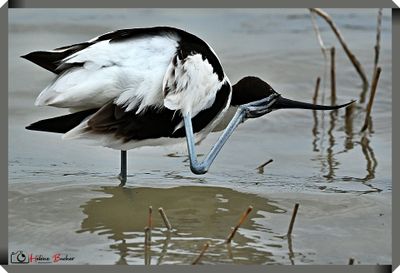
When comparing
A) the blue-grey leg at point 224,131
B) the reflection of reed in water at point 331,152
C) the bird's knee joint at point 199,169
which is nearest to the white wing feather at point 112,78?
the blue-grey leg at point 224,131

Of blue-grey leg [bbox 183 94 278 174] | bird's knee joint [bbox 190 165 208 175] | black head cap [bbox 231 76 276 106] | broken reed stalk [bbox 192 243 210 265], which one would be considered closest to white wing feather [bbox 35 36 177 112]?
blue-grey leg [bbox 183 94 278 174]

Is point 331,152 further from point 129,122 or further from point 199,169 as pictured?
point 129,122

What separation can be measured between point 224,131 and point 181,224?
0.65 m

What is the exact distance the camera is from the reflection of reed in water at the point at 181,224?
3.99m

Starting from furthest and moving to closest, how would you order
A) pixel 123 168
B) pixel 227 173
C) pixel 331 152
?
1. pixel 331 152
2. pixel 227 173
3. pixel 123 168

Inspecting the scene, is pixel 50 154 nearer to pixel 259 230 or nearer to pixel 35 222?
pixel 35 222

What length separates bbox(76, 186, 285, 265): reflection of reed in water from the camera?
3994mm

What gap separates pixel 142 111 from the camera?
436cm

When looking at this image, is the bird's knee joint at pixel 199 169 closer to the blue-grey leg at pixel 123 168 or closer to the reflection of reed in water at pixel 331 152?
the blue-grey leg at pixel 123 168

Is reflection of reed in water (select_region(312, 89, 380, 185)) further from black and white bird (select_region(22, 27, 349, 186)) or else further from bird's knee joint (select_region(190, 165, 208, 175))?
black and white bird (select_region(22, 27, 349, 186))

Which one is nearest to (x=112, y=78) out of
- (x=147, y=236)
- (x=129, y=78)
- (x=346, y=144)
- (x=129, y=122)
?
(x=129, y=78)

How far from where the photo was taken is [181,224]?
4367 mm
